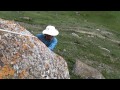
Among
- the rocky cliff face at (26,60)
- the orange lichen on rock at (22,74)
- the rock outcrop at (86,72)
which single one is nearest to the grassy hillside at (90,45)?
the rock outcrop at (86,72)

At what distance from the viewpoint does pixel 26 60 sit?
507 inches

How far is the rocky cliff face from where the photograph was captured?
1241cm

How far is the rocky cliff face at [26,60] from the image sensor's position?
12414 mm

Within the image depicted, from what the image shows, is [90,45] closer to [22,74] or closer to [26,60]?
[26,60]

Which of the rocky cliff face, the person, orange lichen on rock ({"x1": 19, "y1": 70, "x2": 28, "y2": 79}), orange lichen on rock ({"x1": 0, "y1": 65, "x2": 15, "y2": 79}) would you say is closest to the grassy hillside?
the person

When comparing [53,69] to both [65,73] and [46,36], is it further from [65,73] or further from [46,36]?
[46,36]

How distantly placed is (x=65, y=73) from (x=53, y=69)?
2.78 ft

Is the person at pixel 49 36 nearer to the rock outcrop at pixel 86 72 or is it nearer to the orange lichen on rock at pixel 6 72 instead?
the rock outcrop at pixel 86 72

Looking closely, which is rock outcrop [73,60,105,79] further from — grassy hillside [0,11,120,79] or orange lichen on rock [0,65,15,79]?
orange lichen on rock [0,65,15,79]

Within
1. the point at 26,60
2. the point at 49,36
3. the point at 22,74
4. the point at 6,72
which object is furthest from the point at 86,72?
the point at 6,72

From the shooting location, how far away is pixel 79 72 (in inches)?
736
